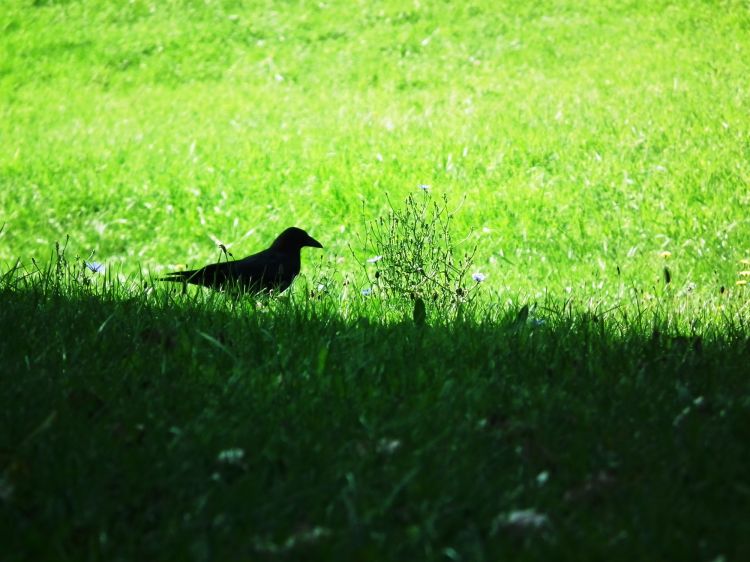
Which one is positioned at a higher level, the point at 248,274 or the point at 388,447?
the point at 248,274

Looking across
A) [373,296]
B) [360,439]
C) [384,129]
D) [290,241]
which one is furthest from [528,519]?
[384,129]

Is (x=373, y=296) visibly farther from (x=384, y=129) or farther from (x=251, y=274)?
(x=384, y=129)

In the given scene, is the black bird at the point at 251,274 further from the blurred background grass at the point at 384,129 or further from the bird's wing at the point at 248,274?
the blurred background grass at the point at 384,129

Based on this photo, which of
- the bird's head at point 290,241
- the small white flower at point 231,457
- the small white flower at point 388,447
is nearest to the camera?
the small white flower at point 231,457

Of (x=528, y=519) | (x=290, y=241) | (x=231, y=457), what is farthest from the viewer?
(x=290, y=241)

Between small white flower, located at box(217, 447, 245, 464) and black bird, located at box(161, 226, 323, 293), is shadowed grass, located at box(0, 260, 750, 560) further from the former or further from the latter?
black bird, located at box(161, 226, 323, 293)

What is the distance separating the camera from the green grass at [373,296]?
2188mm

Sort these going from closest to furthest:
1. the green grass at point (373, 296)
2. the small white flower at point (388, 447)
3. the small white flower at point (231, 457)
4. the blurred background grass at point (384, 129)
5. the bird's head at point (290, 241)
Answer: the green grass at point (373, 296)
the small white flower at point (231, 457)
the small white flower at point (388, 447)
the bird's head at point (290, 241)
the blurred background grass at point (384, 129)

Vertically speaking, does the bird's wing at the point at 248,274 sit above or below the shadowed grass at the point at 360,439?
above

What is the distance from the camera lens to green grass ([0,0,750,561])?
219 centimetres

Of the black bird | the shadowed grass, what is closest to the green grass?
the shadowed grass

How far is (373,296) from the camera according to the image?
15.6 feet

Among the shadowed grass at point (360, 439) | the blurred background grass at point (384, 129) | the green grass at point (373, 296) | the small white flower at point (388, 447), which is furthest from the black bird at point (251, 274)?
the small white flower at point (388, 447)

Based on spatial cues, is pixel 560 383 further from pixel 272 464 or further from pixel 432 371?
pixel 272 464
